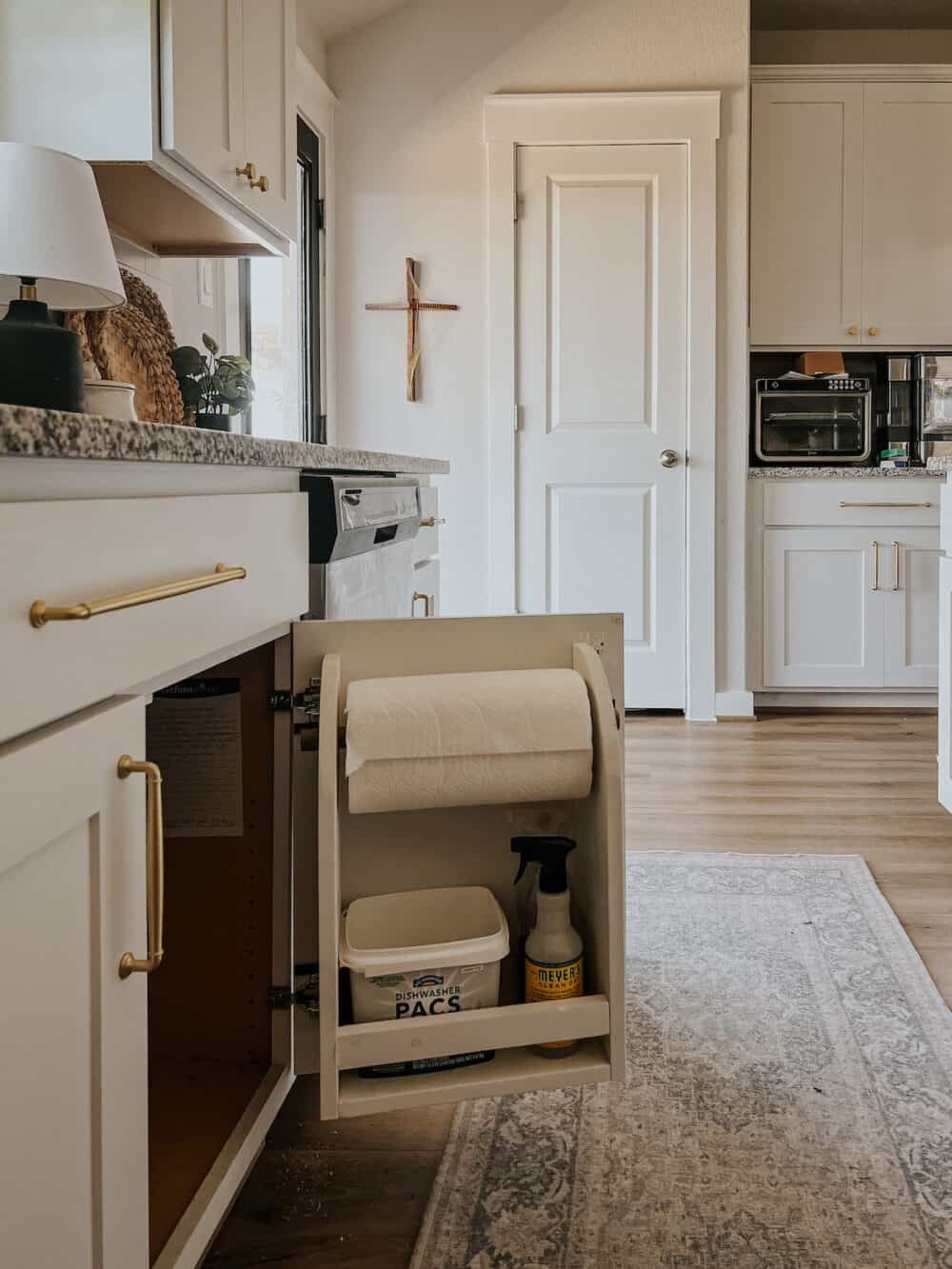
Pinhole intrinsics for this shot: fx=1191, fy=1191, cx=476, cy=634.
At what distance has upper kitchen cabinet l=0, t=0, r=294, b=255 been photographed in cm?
171

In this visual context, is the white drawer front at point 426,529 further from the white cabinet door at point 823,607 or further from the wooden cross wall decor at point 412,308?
the white cabinet door at point 823,607

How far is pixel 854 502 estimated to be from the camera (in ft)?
13.9

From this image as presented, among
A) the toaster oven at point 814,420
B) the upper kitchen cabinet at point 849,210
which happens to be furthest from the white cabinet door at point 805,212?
the toaster oven at point 814,420

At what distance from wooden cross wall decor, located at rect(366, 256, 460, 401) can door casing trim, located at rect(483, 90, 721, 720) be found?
0.69 feet

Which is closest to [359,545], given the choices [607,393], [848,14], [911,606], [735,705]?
[607,393]

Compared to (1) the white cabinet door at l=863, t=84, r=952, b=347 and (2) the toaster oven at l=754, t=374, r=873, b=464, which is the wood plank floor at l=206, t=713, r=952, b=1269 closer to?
(2) the toaster oven at l=754, t=374, r=873, b=464

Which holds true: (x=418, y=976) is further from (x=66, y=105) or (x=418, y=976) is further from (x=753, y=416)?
(x=753, y=416)

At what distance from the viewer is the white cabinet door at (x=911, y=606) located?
426cm

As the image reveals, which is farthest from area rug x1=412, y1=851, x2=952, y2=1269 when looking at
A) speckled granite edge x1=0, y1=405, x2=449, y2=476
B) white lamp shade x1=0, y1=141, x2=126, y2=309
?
white lamp shade x1=0, y1=141, x2=126, y2=309

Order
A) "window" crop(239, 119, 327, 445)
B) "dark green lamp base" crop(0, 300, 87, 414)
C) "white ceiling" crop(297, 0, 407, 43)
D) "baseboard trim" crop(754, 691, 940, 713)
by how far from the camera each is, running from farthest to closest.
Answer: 1. "baseboard trim" crop(754, 691, 940, 713)
2. "white ceiling" crop(297, 0, 407, 43)
3. "window" crop(239, 119, 327, 445)
4. "dark green lamp base" crop(0, 300, 87, 414)

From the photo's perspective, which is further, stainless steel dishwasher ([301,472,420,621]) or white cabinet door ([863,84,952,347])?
white cabinet door ([863,84,952,347])

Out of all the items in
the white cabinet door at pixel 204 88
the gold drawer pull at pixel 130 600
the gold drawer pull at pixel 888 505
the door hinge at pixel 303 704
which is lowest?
the door hinge at pixel 303 704

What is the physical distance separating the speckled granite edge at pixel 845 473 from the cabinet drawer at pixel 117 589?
3267 millimetres

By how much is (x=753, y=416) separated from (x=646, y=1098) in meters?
3.32
